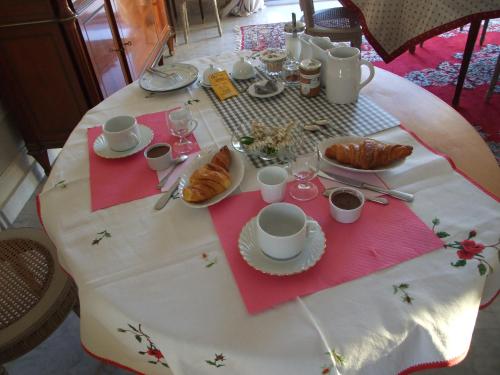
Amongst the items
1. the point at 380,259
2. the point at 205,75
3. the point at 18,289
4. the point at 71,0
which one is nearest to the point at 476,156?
the point at 380,259

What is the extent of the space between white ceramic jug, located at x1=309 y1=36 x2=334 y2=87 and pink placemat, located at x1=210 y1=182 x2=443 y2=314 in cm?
51

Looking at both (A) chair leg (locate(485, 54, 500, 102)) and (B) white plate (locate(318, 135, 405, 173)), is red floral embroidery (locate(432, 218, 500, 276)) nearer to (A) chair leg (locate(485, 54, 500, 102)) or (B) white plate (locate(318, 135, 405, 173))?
(B) white plate (locate(318, 135, 405, 173))

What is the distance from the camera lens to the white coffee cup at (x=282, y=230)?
587mm

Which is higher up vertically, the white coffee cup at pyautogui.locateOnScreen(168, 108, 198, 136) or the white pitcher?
the white pitcher

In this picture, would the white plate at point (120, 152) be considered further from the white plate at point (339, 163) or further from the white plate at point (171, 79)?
the white plate at point (339, 163)

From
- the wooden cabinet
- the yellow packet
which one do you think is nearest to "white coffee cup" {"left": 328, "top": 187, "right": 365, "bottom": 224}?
the yellow packet

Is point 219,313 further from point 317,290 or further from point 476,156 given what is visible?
point 476,156

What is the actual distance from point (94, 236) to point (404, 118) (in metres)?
0.79

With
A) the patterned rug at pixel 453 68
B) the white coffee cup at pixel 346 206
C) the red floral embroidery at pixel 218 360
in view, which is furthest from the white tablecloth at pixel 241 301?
the patterned rug at pixel 453 68

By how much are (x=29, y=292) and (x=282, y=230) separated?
69cm

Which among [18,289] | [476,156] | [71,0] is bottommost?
[18,289]

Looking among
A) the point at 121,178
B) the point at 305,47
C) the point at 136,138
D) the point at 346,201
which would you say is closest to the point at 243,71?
the point at 305,47

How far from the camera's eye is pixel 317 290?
0.58m

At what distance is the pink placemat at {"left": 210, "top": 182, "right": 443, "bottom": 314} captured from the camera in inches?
23.0
